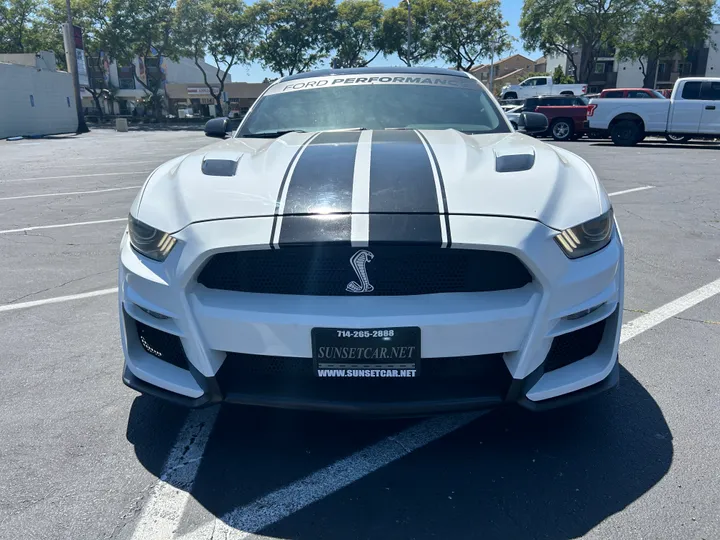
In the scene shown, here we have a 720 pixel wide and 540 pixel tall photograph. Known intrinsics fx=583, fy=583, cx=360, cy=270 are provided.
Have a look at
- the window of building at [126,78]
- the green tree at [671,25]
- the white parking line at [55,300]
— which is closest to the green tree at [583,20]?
the green tree at [671,25]

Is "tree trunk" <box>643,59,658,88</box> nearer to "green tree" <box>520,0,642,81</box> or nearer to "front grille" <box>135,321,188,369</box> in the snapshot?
"green tree" <box>520,0,642,81</box>

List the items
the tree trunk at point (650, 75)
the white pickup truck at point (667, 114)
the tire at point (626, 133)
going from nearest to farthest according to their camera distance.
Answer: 1. the white pickup truck at point (667, 114)
2. the tire at point (626, 133)
3. the tree trunk at point (650, 75)

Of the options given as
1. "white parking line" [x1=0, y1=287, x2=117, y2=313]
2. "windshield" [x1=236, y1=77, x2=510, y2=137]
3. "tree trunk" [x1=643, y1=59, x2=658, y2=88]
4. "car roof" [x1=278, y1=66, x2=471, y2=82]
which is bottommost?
"white parking line" [x1=0, y1=287, x2=117, y2=313]

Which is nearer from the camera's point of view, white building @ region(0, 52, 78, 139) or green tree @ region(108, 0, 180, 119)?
white building @ region(0, 52, 78, 139)

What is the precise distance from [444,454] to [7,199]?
29.6 feet

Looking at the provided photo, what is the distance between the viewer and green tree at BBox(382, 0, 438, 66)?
45469mm

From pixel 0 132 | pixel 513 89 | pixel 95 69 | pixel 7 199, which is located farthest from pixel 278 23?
pixel 7 199

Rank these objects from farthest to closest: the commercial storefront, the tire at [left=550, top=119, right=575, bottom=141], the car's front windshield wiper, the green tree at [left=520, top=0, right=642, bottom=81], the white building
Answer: the commercial storefront < the green tree at [left=520, top=0, right=642, bottom=81] < the white building < the tire at [left=550, top=119, right=575, bottom=141] < the car's front windshield wiper

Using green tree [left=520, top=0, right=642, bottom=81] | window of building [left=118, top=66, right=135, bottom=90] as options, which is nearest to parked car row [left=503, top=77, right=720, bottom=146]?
green tree [left=520, top=0, right=642, bottom=81]

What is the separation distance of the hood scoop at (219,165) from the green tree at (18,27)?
54208 millimetres

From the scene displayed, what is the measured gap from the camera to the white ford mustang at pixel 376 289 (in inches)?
78.6

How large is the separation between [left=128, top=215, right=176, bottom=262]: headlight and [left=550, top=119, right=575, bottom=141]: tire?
20.5 meters

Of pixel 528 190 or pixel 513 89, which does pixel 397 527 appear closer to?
pixel 528 190

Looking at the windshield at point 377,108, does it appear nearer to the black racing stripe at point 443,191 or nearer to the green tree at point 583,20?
the black racing stripe at point 443,191
